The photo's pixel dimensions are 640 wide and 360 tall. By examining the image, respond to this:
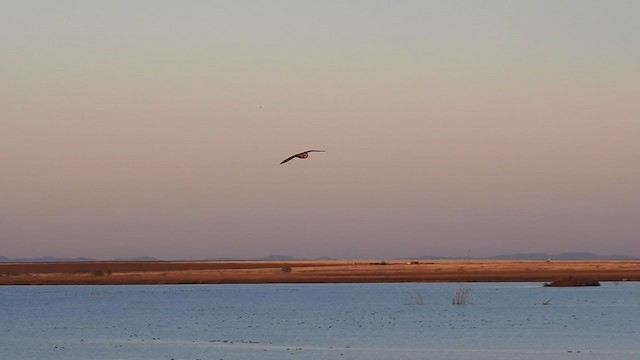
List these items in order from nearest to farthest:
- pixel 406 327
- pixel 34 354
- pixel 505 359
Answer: pixel 505 359, pixel 34 354, pixel 406 327

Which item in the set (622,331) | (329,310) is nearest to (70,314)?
(329,310)

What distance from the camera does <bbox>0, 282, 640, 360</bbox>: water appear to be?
1944 inches

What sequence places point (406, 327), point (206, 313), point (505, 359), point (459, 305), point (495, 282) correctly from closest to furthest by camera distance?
point (505, 359)
point (406, 327)
point (206, 313)
point (459, 305)
point (495, 282)

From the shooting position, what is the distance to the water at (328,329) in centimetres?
4938

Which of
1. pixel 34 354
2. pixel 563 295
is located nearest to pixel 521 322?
pixel 34 354

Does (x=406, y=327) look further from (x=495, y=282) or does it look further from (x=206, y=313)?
(x=495, y=282)

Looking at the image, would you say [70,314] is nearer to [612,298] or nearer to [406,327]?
[406,327]

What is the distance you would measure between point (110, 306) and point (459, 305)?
2457cm

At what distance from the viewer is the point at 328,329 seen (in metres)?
63.0

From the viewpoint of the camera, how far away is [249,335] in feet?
195

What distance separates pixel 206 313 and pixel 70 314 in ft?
28.0

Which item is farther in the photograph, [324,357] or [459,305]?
[459,305]

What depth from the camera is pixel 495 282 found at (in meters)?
152

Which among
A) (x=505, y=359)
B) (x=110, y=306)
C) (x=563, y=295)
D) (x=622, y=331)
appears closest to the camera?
(x=505, y=359)
